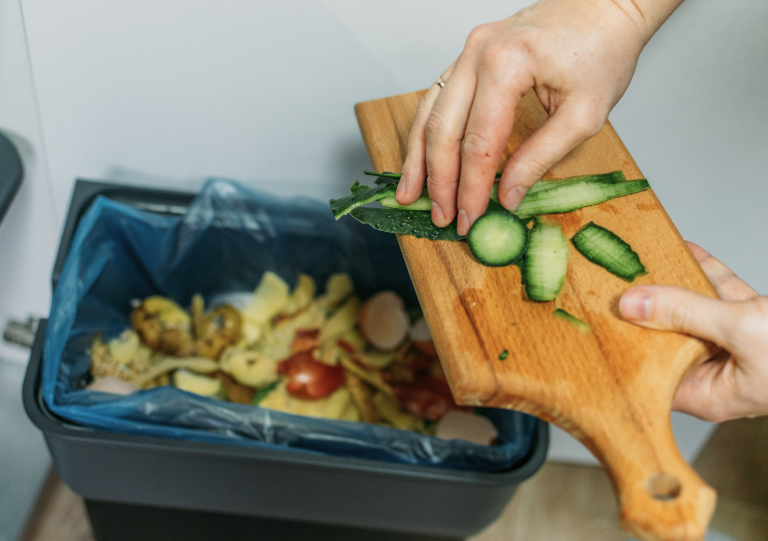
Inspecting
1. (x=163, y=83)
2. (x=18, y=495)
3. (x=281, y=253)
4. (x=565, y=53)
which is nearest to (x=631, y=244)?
(x=565, y=53)

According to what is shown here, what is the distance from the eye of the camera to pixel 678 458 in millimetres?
425

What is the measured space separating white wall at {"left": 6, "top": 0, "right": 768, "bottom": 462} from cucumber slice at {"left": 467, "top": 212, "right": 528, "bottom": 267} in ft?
0.97

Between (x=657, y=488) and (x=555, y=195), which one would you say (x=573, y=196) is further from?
(x=657, y=488)

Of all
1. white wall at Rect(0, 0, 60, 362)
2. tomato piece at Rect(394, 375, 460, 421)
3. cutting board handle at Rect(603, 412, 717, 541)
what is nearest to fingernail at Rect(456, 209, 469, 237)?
cutting board handle at Rect(603, 412, 717, 541)

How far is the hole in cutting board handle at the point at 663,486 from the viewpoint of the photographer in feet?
1.36

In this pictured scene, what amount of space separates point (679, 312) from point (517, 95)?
0.73 ft

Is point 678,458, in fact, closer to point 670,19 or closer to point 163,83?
point 670,19

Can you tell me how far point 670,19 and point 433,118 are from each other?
0.34 meters

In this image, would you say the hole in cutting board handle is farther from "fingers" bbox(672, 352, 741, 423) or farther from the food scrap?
the food scrap

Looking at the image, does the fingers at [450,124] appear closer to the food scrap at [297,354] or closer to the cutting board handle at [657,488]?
the cutting board handle at [657,488]

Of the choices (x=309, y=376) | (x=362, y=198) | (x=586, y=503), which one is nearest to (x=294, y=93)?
(x=362, y=198)

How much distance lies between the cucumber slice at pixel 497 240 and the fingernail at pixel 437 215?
0.10 feet

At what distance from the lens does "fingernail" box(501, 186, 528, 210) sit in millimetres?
537

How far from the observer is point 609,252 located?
0.52 m
